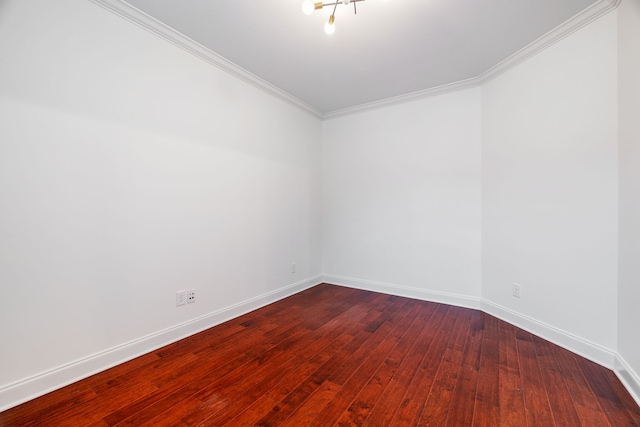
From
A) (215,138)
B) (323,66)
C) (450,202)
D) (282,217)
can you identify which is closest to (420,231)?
(450,202)

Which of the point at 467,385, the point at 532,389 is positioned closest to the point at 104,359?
the point at 467,385

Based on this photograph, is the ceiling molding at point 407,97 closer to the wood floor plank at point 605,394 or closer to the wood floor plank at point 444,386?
the wood floor plank at point 444,386

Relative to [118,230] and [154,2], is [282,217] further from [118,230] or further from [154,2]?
[154,2]

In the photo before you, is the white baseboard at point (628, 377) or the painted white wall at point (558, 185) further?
the painted white wall at point (558, 185)

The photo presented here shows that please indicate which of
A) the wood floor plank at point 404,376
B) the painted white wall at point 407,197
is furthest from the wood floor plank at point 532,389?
the painted white wall at point 407,197

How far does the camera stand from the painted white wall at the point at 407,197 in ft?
9.88

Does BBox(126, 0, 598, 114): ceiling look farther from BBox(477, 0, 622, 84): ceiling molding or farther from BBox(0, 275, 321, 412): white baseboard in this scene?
BBox(0, 275, 321, 412): white baseboard

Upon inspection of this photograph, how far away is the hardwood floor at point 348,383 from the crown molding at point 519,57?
2.56 m

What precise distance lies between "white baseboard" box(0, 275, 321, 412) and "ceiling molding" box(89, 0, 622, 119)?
242 centimetres

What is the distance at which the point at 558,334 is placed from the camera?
218 cm

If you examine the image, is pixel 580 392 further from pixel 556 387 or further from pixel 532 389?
pixel 532 389

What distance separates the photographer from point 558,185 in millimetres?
2207

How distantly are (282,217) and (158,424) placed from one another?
2.28m

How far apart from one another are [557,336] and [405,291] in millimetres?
1498
